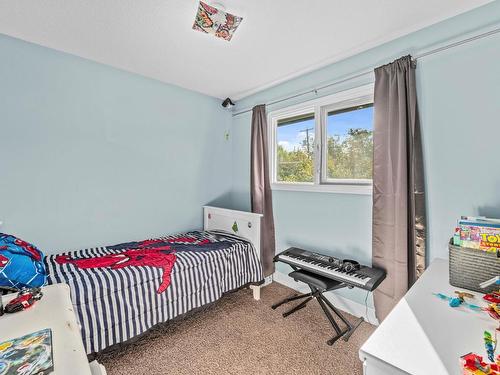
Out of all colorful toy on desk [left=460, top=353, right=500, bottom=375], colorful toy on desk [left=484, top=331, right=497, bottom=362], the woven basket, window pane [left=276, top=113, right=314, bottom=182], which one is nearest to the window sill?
window pane [left=276, top=113, right=314, bottom=182]

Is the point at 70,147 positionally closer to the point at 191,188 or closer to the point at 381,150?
the point at 191,188

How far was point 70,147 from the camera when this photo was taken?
2.21m

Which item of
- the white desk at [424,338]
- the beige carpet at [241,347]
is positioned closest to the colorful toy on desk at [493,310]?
the white desk at [424,338]

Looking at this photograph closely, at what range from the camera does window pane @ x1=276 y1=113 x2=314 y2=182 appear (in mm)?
2619

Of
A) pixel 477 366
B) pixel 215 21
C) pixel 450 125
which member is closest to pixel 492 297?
pixel 477 366

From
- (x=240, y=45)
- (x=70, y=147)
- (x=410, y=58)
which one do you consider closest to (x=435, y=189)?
(x=410, y=58)

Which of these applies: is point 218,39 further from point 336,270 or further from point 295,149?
point 336,270

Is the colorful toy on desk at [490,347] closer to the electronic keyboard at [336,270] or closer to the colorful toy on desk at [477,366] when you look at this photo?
the colorful toy on desk at [477,366]

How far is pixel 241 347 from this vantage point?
177 centimetres

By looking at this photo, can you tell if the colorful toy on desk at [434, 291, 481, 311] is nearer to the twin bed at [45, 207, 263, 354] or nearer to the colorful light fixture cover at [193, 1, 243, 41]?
the twin bed at [45, 207, 263, 354]

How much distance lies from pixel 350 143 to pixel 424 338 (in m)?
1.80

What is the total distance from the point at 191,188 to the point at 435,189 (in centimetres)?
243

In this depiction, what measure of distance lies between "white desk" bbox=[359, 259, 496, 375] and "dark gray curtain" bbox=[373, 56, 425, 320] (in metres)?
0.70

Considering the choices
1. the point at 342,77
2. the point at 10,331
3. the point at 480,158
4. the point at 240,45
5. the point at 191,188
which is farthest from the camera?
the point at 191,188
